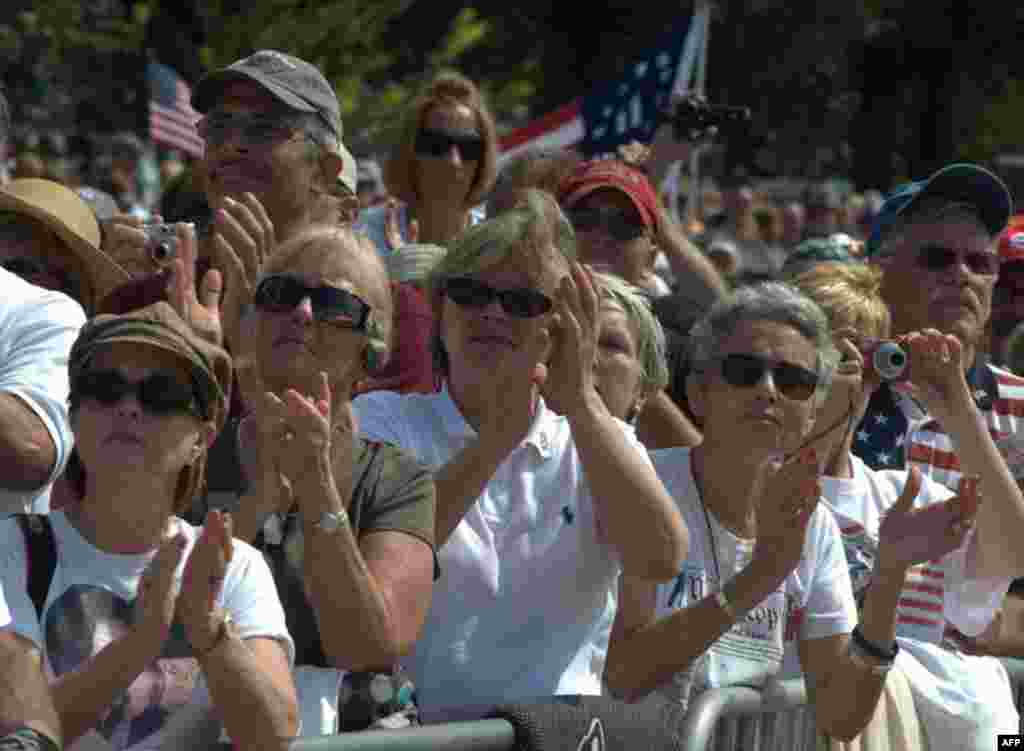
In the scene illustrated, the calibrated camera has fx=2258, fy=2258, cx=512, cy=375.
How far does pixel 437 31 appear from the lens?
34688mm

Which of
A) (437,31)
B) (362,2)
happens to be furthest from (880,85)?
(362,2)

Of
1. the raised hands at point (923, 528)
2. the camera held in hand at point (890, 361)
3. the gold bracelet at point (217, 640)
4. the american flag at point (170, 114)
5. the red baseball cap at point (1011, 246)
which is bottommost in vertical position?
the american flag at point (170, 114)

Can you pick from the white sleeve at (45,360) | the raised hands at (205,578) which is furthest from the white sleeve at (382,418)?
the raised hands at (205,578)

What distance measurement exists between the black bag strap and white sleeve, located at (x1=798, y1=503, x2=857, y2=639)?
187cm

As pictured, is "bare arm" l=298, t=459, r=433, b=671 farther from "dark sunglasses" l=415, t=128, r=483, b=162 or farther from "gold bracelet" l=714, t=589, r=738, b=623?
"dark sunglasses" l=415, t=128, r=483, b=162

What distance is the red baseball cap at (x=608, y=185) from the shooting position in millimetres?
6453

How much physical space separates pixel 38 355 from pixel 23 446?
226 millimetres

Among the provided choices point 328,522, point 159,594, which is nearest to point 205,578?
point 159,594

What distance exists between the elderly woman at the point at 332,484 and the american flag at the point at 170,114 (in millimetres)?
8983

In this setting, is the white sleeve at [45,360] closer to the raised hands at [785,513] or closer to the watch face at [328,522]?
the watch face at [328,522]

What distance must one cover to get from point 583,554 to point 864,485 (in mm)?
1181

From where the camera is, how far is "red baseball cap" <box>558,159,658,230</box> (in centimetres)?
645

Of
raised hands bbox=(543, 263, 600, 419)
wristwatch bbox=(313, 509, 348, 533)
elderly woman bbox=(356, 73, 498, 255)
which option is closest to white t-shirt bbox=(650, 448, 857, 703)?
raised hands bbox=(543, 263, 600, 419)

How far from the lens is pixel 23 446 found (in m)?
4.03
